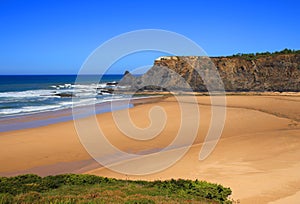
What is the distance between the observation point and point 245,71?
Result: 4525 centimetres

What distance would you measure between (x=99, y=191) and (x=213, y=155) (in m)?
6.87

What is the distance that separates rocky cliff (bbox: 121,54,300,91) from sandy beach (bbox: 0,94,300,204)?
22.1 metres

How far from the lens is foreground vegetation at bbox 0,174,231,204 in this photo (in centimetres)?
556

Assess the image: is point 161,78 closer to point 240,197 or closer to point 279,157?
point 279,157

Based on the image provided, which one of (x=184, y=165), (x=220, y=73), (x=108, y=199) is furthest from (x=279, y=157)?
(x=220, y=73)

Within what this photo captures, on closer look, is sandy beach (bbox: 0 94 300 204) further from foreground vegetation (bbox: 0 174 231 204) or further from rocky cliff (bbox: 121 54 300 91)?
rocky cliff (bbox: 121 54 300 91)

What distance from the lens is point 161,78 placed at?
53531 mm

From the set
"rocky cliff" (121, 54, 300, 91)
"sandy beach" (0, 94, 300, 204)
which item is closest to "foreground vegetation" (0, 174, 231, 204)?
"sandy beach" (0, 94, 300, 204)

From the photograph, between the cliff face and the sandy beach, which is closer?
the sandy beach

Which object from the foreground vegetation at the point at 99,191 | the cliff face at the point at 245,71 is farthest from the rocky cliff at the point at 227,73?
the foreground vegetation at the point at 99,191

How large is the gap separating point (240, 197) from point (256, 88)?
37.9 metres

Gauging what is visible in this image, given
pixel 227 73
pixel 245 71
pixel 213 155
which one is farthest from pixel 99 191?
pixel 227 73

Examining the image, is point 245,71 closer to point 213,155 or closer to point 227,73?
point 227,73

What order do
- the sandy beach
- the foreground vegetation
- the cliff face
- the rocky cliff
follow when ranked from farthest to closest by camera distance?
1. the rocky cliff
2. the cliff face
3. the sandy beach
4. the foreground vegetation
